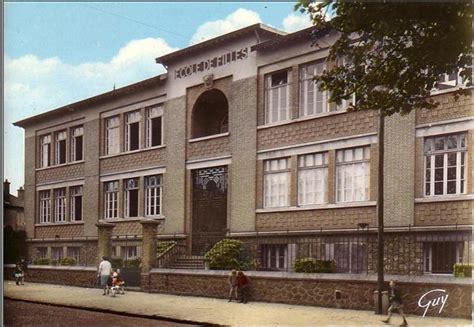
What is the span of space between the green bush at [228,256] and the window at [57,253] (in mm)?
6943

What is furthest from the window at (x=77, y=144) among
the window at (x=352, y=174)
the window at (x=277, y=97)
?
the window at (x=352, y=174)

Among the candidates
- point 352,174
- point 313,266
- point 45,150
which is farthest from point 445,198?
point 45,150

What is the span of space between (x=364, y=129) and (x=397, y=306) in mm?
7307

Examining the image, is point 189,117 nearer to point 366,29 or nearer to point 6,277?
point 6,277

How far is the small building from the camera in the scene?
17.6 meters

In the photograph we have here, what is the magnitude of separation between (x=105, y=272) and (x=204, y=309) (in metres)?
6.44

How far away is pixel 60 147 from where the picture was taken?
22531 millimetres

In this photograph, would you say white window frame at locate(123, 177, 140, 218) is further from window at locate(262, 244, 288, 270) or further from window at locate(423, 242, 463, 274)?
window at locate(423, 242, 463, 274)

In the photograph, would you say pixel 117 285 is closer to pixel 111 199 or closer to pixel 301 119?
pixel 111 199

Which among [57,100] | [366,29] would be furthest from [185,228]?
[366,29]

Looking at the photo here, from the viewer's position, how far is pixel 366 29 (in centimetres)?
1125

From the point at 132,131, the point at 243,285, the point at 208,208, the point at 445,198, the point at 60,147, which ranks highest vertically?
the point at 132,131

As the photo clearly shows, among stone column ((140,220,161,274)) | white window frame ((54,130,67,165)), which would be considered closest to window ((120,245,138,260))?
stone column ((140,220,161,274))

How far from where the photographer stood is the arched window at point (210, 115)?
24.2m
